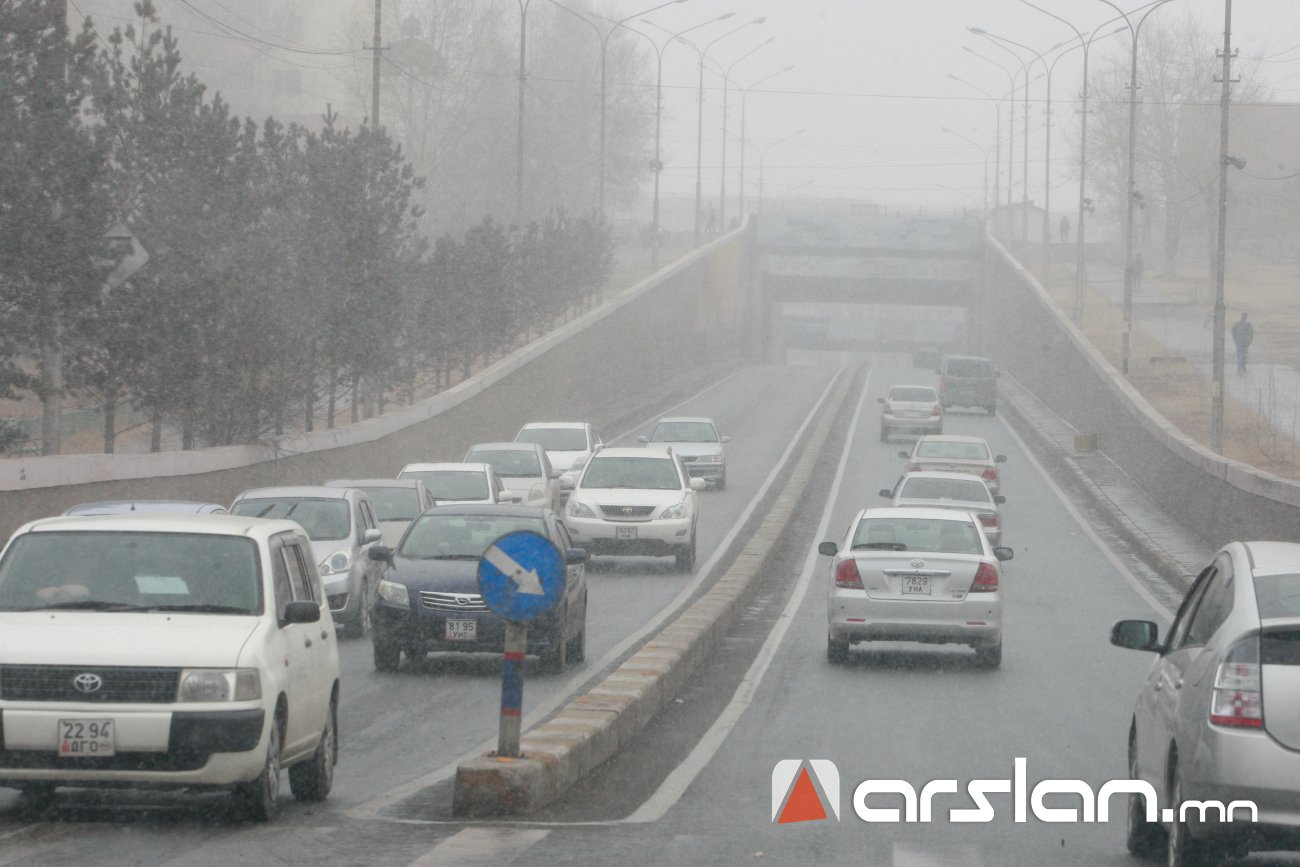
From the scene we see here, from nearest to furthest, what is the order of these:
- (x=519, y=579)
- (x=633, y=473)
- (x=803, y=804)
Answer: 1. (x=519, y=579)
2. (x=803, y=804)
3. (x=633, y=473)

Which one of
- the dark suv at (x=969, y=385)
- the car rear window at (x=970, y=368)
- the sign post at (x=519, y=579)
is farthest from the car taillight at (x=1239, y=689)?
the car rear window at (x=970, y=368)

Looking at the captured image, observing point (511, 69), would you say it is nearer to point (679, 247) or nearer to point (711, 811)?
point (679, 247)

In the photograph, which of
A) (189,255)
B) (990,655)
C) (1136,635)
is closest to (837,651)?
(990,655)

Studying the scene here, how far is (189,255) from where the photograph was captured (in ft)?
99.5

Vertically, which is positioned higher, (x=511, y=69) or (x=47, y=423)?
(x=511, y=69)

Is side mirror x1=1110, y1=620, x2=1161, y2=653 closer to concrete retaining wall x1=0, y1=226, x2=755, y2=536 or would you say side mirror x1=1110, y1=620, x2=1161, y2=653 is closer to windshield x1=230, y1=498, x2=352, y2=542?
windshield x1=230, y1=498, x2=352, y2=542

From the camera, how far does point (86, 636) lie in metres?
9.25

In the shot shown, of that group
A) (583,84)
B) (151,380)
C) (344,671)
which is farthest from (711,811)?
(583,84)

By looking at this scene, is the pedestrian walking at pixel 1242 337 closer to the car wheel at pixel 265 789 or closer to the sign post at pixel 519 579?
the sign post at pixel 519 579

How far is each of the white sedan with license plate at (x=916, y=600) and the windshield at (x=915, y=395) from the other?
3663cm

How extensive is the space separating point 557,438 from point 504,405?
1173 centimetres

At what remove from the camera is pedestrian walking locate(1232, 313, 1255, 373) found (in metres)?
55.5

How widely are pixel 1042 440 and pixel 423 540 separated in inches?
1508

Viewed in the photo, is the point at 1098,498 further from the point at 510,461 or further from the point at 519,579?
the point at 519,579
